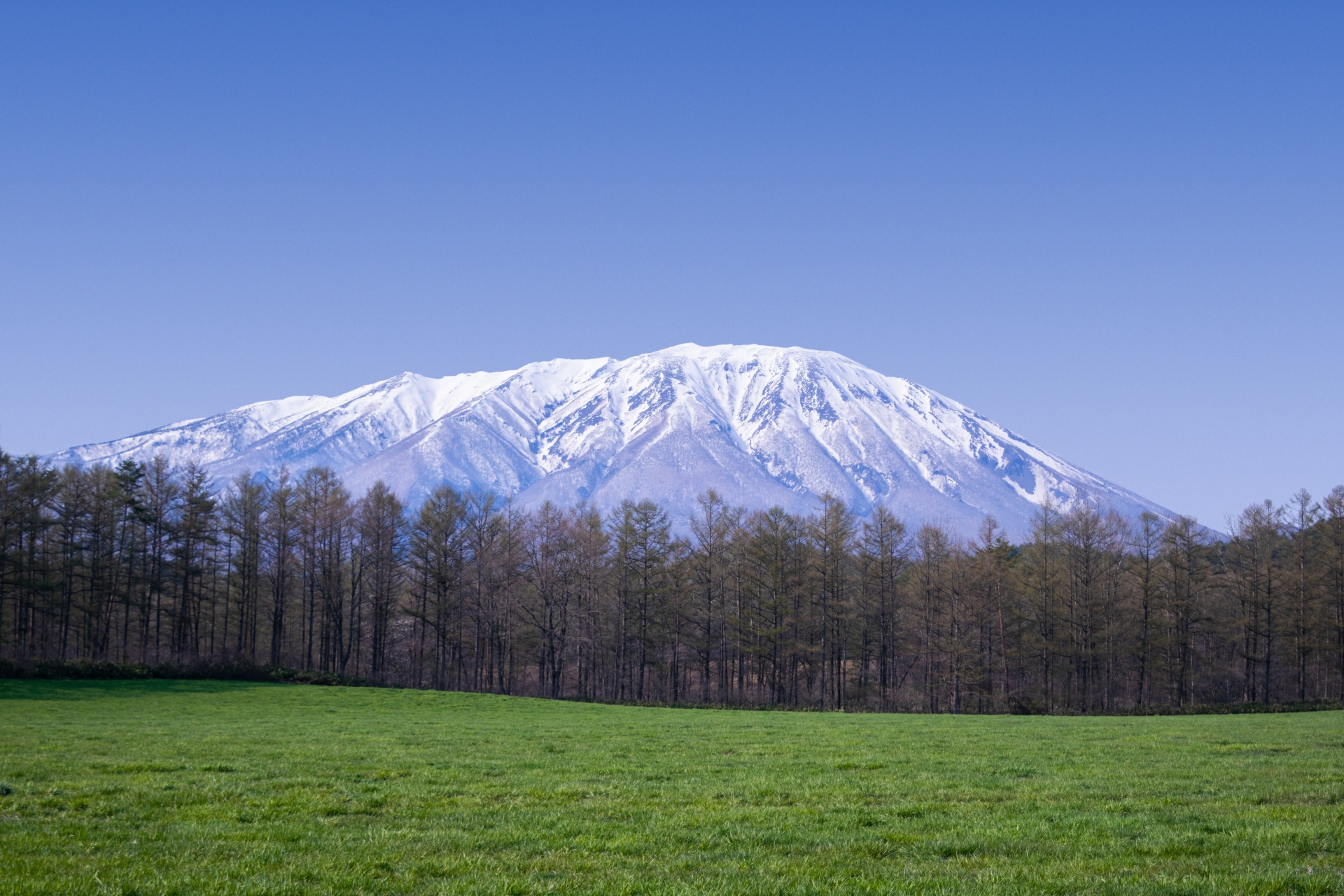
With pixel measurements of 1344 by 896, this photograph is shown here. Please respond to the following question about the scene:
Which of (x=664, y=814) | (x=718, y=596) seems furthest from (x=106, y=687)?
(x=664, y=814)

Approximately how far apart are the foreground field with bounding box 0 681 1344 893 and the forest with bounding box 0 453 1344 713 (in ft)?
Result: 135

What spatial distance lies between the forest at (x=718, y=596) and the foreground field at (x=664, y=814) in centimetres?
4121

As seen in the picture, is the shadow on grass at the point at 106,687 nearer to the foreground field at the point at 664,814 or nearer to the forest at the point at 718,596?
the forest at the point at 718,596

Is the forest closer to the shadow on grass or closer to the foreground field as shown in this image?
the shadow on grass

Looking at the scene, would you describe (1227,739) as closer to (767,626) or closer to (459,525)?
(767,626)

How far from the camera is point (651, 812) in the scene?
11273 millimetres

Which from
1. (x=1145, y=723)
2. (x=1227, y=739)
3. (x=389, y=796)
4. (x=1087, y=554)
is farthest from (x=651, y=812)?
(x=1087, y=554)

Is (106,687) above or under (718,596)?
under

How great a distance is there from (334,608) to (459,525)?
1121 cm

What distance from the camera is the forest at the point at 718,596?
6091cm

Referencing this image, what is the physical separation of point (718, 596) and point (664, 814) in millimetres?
57553

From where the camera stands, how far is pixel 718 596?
6819 centimetres

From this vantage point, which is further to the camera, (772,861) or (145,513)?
(145,513)

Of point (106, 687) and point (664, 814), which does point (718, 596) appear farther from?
point (664, 814)
